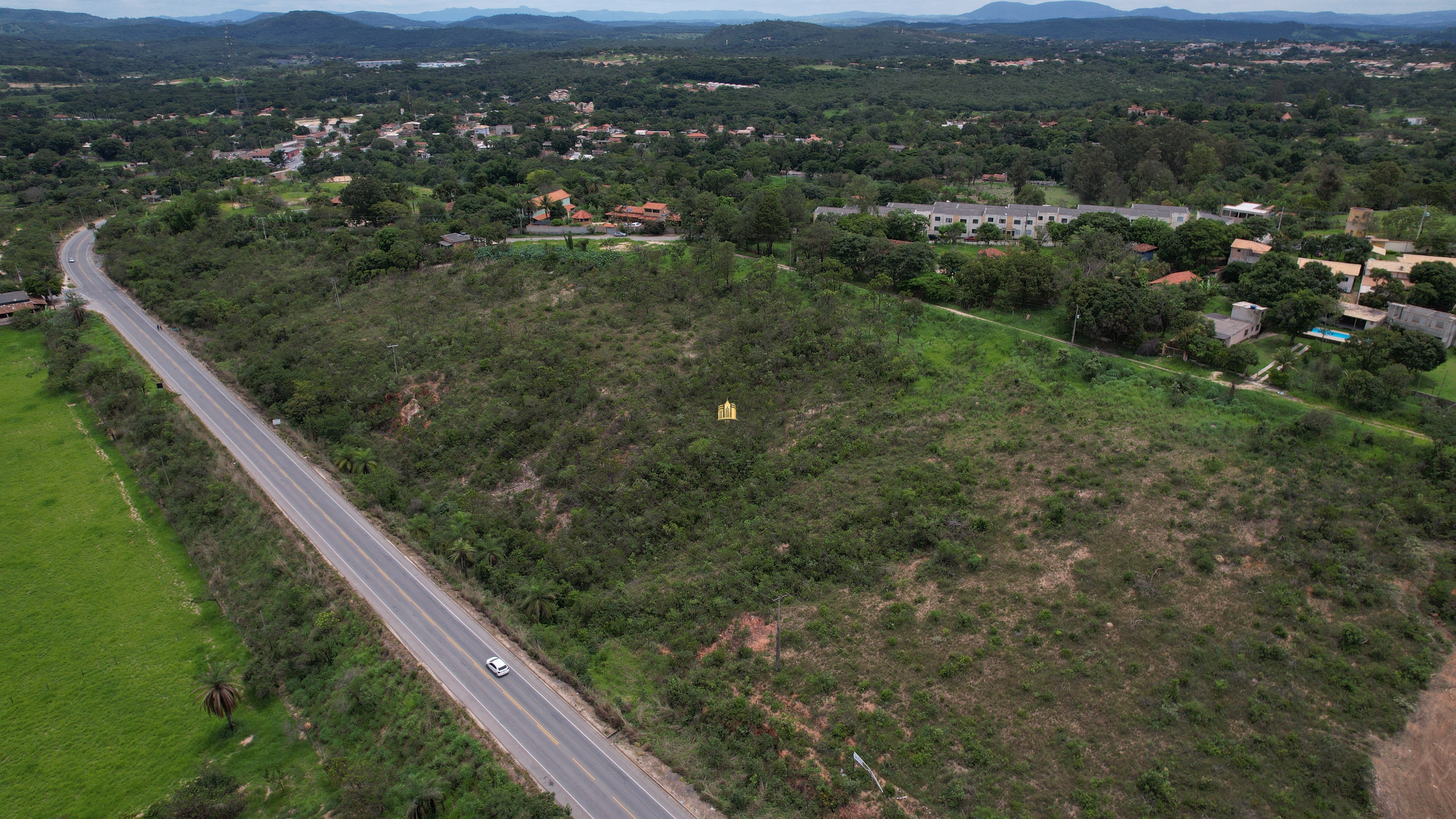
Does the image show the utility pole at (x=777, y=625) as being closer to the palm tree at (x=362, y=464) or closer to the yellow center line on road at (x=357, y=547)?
the yellow center line on road at (x=357, y=547)

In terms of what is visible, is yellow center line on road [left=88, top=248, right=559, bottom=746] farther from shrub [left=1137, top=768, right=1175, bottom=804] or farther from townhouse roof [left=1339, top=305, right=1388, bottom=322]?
townhouse roof [left=1339, top=305, right=1388, bottom=322]

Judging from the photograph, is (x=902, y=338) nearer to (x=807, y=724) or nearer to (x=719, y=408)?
(x=719, y=408)

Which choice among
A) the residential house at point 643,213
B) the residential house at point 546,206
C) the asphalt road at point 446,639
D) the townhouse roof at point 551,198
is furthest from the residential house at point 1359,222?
the townhouse roof at point 551,198

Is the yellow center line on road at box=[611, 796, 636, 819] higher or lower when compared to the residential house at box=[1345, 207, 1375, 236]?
lower

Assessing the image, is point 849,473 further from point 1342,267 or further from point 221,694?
point 1342,267

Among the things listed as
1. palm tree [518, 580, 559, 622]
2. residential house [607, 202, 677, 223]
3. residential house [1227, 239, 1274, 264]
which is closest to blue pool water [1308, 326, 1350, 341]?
residential house [1227, 239, 1274, 264]

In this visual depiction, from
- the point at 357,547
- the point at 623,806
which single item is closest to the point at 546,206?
the point at 357,547
